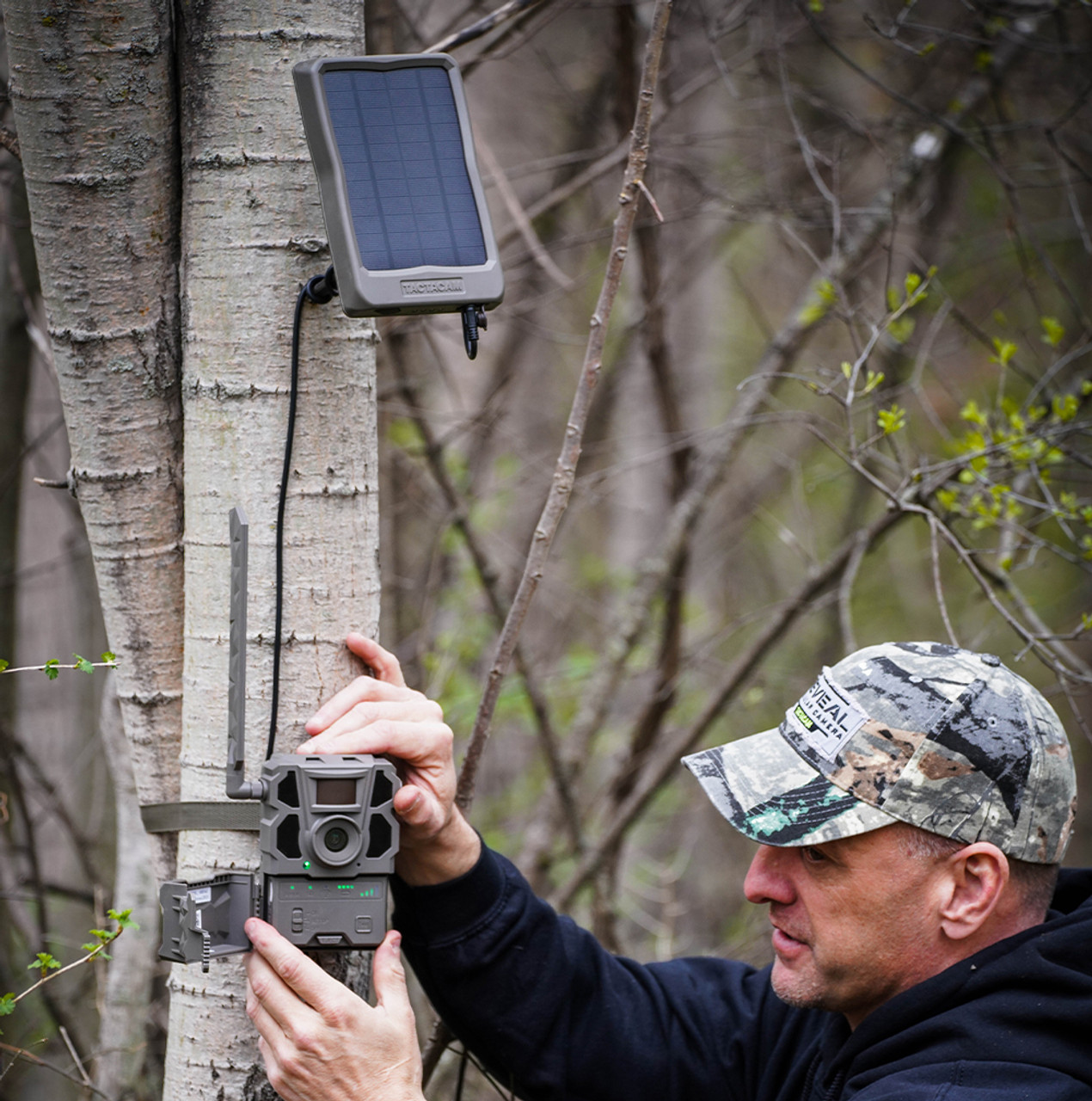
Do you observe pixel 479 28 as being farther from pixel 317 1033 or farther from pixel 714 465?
pixel 714 465

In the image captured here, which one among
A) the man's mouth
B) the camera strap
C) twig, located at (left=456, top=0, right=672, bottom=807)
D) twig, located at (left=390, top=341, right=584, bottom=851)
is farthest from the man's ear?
twig, located at (left=390, top=341, right=584, bottom=851)

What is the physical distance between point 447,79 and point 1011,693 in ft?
4.37

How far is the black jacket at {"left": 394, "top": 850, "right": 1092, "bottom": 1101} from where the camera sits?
5.27 ft

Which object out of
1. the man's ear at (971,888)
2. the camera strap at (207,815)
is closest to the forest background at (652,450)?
the camera strap at (207,815)

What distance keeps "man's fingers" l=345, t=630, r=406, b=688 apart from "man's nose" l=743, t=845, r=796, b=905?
27.7 inches

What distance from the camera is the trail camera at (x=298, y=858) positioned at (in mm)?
1509

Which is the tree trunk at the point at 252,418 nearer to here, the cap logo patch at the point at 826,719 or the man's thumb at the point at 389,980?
the man's thumb at the point at 389,980

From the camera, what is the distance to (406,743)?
1.67 m

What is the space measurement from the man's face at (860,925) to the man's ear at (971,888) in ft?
0.06

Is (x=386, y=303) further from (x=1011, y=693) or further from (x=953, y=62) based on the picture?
(x=953, y=62)

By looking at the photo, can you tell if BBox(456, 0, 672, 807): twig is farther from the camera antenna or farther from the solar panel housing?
the camera antenna

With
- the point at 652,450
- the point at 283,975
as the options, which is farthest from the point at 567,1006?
the point at 652,450

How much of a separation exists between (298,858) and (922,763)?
0.99m

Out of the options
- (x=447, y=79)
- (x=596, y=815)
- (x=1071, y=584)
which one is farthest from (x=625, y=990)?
(x=1071, y=584)
